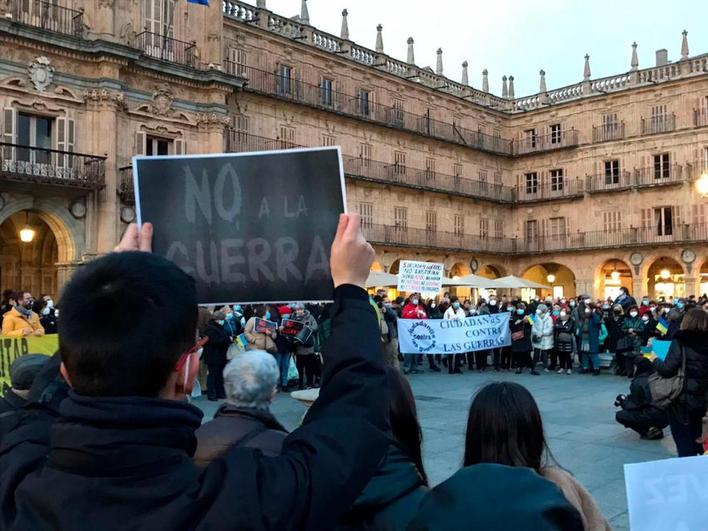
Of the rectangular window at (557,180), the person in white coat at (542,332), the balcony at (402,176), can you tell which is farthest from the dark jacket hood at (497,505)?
the rectangular window at (557,180)

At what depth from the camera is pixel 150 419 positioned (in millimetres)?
1294

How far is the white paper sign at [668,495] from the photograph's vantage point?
2363 millimetres

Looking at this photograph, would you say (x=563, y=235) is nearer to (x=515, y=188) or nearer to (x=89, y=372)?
(x=515, y=188)


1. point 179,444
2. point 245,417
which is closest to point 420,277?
point 245,417

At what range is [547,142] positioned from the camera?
1606 inches

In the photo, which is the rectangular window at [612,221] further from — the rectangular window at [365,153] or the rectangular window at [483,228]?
the rectangular window at [365,153]

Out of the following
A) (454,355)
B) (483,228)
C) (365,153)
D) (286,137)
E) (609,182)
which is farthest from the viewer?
(483,228)

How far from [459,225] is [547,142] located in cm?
855

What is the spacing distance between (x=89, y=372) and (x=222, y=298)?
6.20ft

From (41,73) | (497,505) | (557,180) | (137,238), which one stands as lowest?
(497,505)

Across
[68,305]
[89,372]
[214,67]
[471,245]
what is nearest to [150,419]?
[89,372]

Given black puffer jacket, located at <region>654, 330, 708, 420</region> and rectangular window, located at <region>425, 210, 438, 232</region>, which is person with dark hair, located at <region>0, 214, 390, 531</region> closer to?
black puffer jacket, located at <region>654, 330, 708, 420</region>

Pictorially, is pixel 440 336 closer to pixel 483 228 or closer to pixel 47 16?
pixel 47 16

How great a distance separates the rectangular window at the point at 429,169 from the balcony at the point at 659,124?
1216 centimetres
